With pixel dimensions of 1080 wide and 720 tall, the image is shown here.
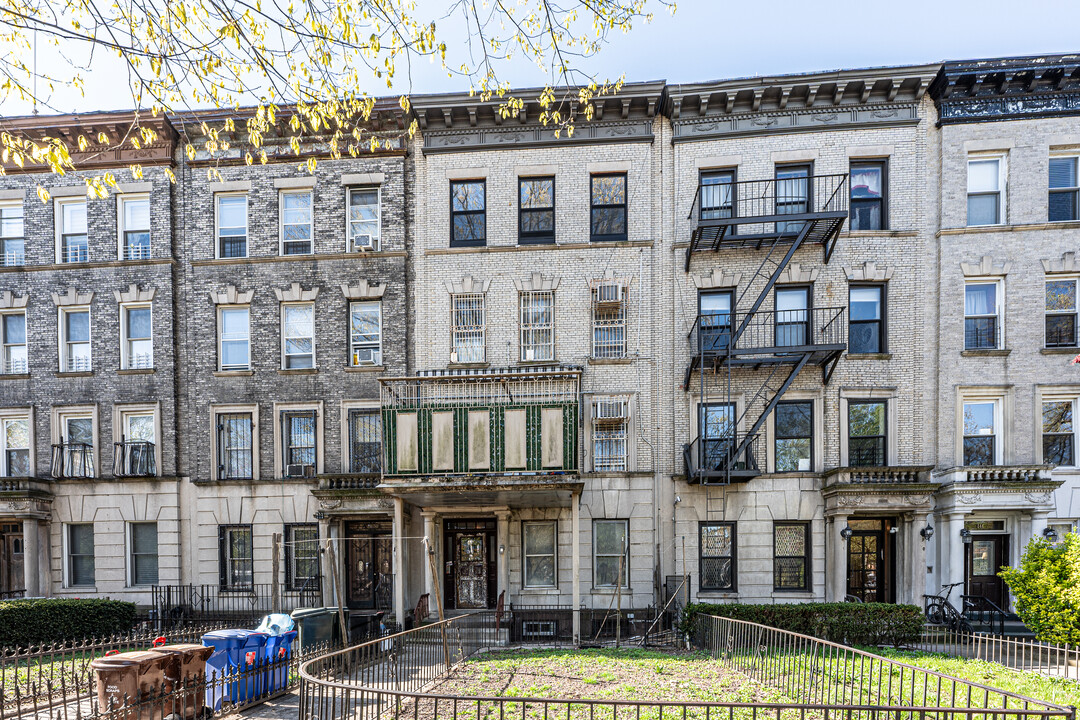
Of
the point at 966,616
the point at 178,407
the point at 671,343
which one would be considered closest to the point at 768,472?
the point at 671,343

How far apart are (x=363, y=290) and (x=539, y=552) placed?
9.21 m

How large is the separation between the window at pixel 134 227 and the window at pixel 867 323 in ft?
69.3

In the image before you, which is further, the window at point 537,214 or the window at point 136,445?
the window at point 136,445

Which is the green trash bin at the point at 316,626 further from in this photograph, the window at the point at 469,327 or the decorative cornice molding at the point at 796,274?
the decorative cornice molding at the point at 796,274

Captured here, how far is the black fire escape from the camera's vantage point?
16812mm

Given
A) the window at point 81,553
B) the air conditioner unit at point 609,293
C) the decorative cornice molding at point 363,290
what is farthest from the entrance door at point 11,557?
the air conditioner unit at point 609,293

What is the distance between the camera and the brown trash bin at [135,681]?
8656mm

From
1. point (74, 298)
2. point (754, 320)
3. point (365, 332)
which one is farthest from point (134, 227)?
point (754, 320)

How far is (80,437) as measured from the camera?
1948 cm

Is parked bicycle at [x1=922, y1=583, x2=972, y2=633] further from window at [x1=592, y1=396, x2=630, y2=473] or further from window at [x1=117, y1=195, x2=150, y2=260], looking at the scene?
window at [x1=117, y1=195, x2=150, y2=260]

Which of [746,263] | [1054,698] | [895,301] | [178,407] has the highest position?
[746,263]

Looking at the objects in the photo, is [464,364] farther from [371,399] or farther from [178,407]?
[178,407]

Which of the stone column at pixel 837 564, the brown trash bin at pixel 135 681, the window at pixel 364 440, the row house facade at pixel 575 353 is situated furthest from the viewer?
the window at pixel 364 440

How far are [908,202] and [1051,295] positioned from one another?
4.59 metres
